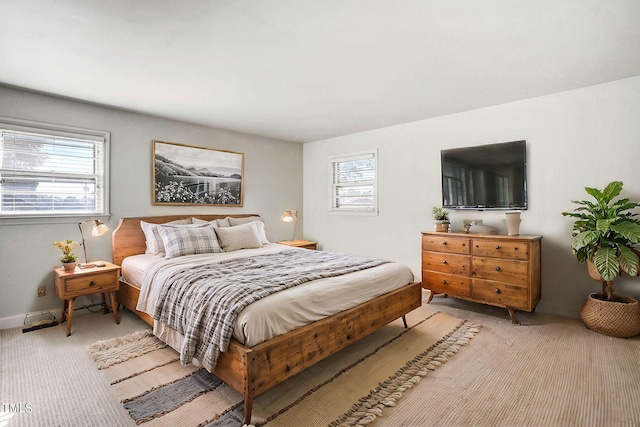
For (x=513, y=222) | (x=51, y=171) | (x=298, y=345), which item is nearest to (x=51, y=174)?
(x=51, y=171)

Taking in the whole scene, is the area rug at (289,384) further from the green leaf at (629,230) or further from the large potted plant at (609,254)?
the green leaf at (629,230)

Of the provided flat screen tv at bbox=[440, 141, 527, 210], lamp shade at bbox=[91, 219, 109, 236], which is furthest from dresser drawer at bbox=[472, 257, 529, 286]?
lamp shade at bbox=[91, 219, 109, 236]

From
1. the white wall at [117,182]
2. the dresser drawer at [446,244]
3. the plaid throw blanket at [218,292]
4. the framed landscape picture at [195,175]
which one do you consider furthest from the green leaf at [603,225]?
the framed landscape picture at [195,175]

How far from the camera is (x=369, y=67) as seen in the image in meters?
2.77

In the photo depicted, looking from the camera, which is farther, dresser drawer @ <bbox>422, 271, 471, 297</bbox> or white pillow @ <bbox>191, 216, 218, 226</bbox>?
white pillow @ <bbox>191, 216, 218, 226</bbox>

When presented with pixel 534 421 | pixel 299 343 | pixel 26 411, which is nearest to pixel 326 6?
pixel 299 343

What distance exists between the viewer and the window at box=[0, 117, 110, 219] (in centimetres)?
321

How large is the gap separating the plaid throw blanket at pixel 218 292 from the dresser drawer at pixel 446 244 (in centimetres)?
101

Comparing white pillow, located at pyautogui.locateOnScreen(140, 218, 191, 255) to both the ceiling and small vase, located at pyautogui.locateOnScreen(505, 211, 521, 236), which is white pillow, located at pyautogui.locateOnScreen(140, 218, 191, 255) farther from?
small vase, located at pyautogui.locateOnScreen(505, 211, 521, 236)

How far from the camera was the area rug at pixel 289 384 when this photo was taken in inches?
74.2

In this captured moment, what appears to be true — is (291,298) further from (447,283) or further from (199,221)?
(199,221)

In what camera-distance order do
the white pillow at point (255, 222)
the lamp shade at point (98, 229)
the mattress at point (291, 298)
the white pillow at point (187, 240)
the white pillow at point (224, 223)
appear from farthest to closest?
the white pillow at point (255, 222)
the white pillow at point (224, 223)
the white pillow at point (187, 240)
the lamp shade at point (98, 229)
the mattress at point (291, 298)

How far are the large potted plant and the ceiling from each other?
127 cm

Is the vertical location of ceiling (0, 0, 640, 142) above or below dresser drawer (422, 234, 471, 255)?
above
